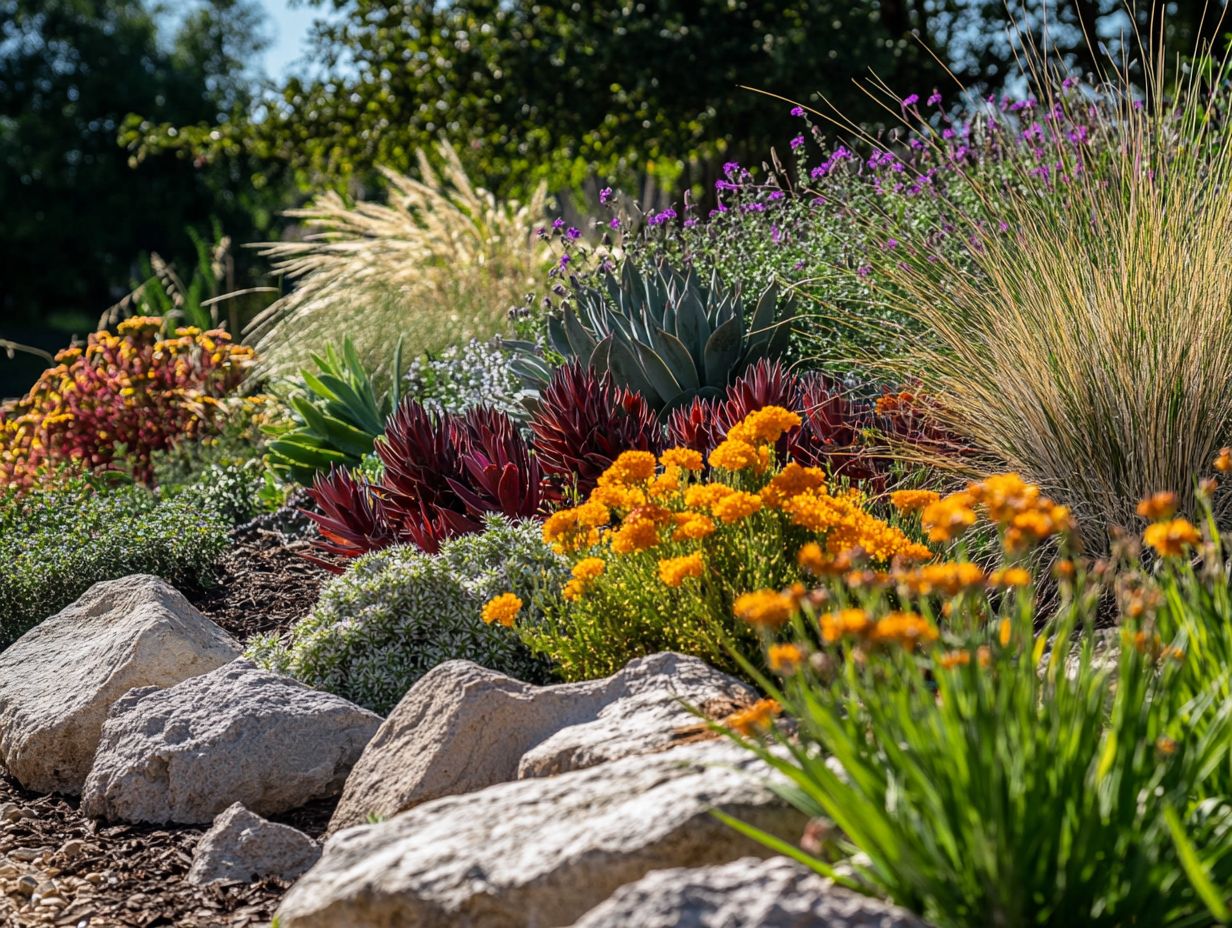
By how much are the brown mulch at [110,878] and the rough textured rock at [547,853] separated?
2.61ft

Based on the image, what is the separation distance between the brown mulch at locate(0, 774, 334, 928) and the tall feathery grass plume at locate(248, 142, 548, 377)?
4.50 m

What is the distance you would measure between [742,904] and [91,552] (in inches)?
174

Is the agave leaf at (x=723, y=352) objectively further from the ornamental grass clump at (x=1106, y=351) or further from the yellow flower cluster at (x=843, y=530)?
the yellow flower cluster at (x=843, y=530)

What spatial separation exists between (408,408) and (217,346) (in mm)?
4502

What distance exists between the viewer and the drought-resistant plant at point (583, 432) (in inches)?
174

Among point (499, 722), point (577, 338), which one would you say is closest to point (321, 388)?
point (577, 338)

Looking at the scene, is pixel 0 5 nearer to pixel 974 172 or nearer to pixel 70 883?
pixel 974 172

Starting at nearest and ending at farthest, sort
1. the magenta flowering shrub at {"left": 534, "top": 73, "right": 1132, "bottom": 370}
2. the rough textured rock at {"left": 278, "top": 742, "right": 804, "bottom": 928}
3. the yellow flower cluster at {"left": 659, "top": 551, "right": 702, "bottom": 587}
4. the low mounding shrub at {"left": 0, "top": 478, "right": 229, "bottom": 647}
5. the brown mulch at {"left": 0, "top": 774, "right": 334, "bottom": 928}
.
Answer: the rough textured rock at {"left": 278, "top": 742, "right": 804, "bottom": 928}, the yellow flower cluster at {"left": 659, "top": 551, "right": 702, "bottom": 587}, the brown mulch at {"left": 0, "top": 774, "right": 334, "bottom": 928}, the magenta flowering shrub at {"left": 534, "top": 73, "right": 1132, "bottom": 370}, the low mounding shrub at {"left": 0, "top": 478, "right": 229, "bottom": 647}

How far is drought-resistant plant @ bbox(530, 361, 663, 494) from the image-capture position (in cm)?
441

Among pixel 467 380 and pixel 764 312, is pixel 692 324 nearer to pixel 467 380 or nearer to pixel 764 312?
pixel 764 312

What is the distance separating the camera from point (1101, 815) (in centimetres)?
181

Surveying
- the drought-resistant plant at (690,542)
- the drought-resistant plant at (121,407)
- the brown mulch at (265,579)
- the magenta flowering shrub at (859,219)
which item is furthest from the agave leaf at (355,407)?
the drought-resistant plant at (690,542)

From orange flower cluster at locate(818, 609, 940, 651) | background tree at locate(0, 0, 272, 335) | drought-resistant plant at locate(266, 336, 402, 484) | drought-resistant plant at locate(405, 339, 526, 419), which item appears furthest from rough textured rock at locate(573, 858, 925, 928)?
background tree at locate(0, 0, 272, 335)

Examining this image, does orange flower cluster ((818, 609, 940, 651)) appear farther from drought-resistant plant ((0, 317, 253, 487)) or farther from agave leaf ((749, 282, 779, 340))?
drought-resistant plant ((0, 317, 253, 487))
